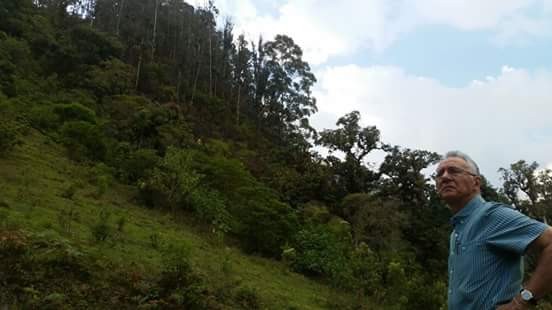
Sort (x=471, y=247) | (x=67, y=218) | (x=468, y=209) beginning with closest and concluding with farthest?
1. (x=471, y=247)
2. (x=468, y=209)
3. (x=67, y=218)

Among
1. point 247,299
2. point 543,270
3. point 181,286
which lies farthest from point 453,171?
point 247,299

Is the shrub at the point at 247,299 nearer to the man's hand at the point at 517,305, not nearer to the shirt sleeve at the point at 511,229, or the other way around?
the shirt sleeve at the point at 511,229

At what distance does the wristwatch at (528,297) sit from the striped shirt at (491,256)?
168 mm

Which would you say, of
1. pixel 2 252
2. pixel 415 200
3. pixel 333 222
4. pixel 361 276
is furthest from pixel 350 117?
pixel 2 252

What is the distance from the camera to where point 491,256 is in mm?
1926

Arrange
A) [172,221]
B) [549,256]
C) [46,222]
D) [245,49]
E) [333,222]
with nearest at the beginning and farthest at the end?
[549,256]
[46,222]
[172,221]
[333,222]
[245,49]

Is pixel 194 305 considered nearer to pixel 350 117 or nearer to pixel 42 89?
pixel 42 89

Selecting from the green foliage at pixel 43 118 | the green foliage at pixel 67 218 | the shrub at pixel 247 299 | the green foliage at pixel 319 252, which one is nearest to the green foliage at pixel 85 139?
the green foliage at pixel 43 118

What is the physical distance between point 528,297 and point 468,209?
553mm

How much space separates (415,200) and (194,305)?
64.0 ft

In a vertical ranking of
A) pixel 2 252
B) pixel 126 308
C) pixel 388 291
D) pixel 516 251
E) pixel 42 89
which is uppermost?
pixel 42 89

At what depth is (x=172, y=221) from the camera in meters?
12.7

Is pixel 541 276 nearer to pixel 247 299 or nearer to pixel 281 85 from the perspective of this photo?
pixel 247 299

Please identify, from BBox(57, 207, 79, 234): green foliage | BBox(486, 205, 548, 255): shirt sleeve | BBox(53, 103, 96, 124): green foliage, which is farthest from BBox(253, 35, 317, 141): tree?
BBox(486, 205, 548, 255): shirt sleeve
